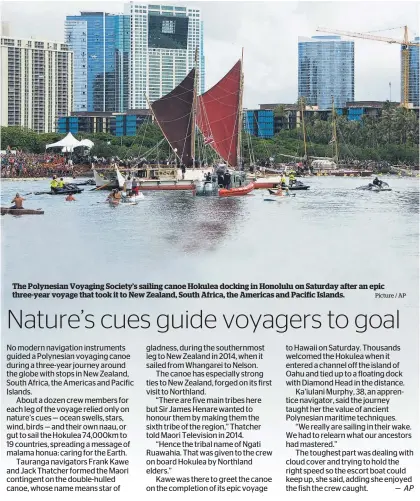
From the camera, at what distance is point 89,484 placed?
7363 mm

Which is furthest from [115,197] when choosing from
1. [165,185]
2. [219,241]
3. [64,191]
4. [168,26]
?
[219,241]

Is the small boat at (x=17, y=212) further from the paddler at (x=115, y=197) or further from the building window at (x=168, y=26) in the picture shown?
the paddler at (x=115, y=197)

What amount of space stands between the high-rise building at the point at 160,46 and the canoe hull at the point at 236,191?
2.49 meters

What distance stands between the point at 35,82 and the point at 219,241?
6035 millimetres

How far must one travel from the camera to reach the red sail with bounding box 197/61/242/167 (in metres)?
24.1

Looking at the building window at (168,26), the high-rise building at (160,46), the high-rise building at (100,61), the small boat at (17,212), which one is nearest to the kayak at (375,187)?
the high-rise building at (160,46)

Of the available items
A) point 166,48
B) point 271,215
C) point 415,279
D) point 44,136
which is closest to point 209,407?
point 415,279

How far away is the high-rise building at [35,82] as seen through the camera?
38.8 ft

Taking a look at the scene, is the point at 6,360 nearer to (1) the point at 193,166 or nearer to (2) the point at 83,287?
(2) the point at 83,287

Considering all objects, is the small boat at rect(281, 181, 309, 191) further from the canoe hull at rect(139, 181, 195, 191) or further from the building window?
the building window

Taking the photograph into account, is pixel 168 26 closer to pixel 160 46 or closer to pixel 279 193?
pixel 160 46

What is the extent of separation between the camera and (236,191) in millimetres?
21094

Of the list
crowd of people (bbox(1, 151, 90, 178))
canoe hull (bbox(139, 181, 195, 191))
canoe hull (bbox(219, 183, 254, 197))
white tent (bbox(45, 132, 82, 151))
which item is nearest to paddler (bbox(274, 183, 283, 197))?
canoe hull (bbox(219, 183, 254, 197))

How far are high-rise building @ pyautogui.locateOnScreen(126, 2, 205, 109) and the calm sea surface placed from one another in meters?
2.24
